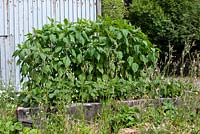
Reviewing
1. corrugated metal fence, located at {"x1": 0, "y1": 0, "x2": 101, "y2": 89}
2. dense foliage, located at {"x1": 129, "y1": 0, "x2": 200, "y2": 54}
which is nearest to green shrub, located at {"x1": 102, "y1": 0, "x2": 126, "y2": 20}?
dense foliage, located at {"x1": 129, "y1": 0, "x2": 200, "y2": 54}

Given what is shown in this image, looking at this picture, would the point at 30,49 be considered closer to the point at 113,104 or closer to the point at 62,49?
the point at 62,49

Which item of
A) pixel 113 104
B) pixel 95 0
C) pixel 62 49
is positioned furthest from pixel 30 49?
pixel 95 0

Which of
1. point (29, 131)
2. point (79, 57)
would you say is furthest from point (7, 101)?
point (29, 131)

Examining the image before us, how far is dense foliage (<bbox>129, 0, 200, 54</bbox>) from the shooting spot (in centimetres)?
1364

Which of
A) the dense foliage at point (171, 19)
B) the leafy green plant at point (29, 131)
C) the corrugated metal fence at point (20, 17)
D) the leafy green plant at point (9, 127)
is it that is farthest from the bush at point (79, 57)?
the dense foliage at point (171, 19)

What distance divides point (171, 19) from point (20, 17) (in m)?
6.05

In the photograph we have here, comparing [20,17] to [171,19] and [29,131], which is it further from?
[171,19]

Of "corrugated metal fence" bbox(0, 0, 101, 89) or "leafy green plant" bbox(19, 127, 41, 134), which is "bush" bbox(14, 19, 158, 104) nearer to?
"leafy green plant" bbox(19, 127, 41, 134)

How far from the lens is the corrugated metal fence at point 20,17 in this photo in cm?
866

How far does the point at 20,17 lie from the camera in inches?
347

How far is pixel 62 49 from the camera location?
5.36 m

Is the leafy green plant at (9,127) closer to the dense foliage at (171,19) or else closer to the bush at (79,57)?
the bush at (79,57)

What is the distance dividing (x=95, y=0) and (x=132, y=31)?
386 cm

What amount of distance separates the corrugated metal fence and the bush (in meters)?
3.19
